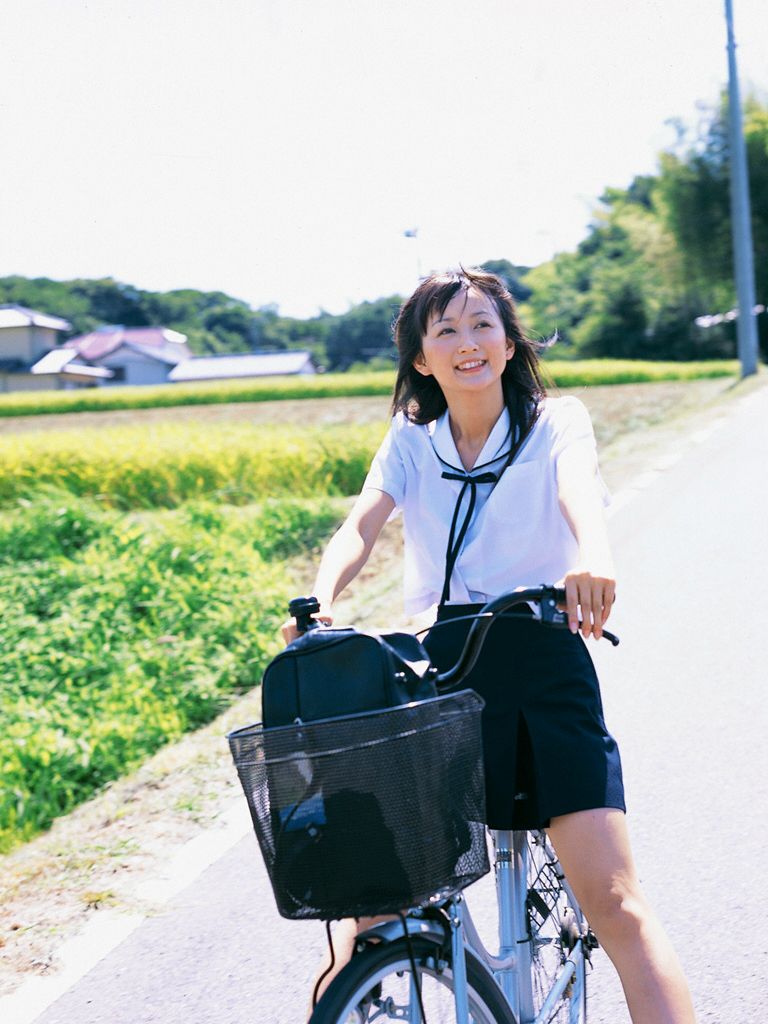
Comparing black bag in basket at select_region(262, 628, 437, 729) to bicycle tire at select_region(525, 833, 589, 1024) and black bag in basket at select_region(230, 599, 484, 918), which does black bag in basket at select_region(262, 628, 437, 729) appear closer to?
black bag in basket at select_region(230, 599, 484, 918)

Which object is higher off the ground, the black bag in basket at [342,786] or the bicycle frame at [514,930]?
the black bag in basket at [342,786]

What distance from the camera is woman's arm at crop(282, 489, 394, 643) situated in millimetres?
2344

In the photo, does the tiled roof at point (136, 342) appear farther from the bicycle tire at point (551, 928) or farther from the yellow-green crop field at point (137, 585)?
the bicycle tire at point (551, 928)

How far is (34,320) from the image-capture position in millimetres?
25781

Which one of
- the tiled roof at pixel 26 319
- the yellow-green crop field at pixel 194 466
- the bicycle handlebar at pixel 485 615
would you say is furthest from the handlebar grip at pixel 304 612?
the tiled roof at pixel 26 319

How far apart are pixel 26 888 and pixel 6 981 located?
751mm

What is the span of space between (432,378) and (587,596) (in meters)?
0.77

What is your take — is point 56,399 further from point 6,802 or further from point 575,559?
point 575,559

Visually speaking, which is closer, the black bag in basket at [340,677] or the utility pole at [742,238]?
the black bag in basket at [340,677]

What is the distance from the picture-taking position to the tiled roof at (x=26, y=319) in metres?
25.3

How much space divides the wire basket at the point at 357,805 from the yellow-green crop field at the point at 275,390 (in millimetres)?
28905

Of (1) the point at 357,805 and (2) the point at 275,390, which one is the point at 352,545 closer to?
(1) the point at 357,805

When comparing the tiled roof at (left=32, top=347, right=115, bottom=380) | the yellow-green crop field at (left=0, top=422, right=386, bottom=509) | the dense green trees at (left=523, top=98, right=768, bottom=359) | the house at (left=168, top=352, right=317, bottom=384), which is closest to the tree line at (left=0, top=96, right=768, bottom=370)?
the dense green trees at (left=523, top=98, right=768, bottom=359)

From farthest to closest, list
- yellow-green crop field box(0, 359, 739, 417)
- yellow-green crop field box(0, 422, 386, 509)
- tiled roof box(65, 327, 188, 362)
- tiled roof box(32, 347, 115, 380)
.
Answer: tiled roof box(65, 327, 188, 362) < yellow-green crop field box(0, 359, 739, 417) < tiled roof box(32, 347, 115, 380) < yellow-green crop field box(0, 422, 386, 509)
